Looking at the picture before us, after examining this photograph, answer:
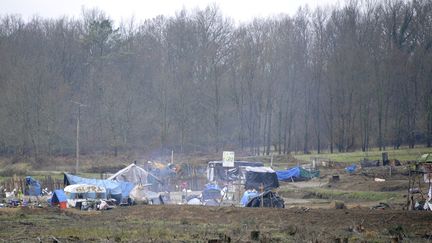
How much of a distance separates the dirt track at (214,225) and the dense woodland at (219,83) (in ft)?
141

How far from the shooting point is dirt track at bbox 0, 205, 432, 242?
77.8 ft

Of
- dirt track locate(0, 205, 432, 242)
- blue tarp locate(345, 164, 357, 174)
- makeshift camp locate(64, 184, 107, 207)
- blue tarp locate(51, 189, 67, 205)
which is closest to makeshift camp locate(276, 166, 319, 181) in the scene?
blue tarp locate(345, 164, 357, 174)

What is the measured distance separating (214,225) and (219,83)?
5891 cm

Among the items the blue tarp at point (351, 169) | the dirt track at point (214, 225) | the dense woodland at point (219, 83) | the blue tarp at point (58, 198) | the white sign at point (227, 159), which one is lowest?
the dirt track at point (214, 225)

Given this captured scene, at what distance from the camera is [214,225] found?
28.8m

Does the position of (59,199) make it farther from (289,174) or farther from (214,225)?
(289,174)

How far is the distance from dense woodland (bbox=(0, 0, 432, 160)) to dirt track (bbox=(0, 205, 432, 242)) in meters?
43.0

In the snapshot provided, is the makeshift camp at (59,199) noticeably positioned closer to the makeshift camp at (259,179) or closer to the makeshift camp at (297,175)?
the makeshift camp at (259,179)

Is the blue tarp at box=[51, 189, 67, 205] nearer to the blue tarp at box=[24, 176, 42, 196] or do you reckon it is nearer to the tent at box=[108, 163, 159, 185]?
the blue tarp at box=[24, 176, 42, 196]

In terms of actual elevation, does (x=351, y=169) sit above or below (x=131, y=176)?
above

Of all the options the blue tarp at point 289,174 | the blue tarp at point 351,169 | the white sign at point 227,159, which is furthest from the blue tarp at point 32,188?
the blue tarp at point 351,169

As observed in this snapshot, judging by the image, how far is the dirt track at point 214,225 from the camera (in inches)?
934

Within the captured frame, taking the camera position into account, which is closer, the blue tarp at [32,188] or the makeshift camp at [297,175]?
the blue tarp at [32,188]

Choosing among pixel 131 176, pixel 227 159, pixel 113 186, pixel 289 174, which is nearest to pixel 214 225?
pixel 227 159
